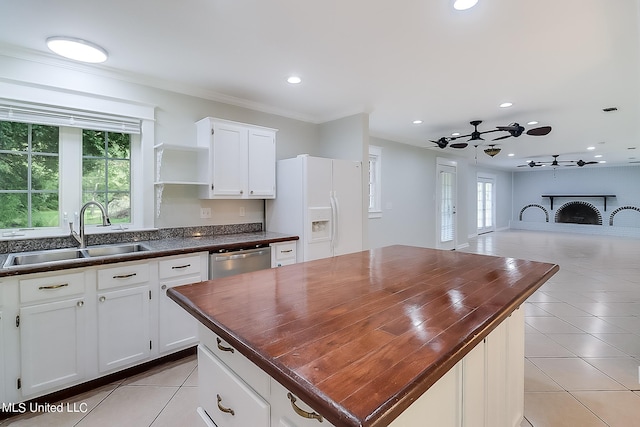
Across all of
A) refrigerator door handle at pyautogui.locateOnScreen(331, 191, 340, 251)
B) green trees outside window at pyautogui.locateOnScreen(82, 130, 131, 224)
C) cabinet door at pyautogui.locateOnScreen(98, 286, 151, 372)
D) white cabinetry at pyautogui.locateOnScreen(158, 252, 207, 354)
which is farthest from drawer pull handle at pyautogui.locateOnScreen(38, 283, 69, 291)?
refrigerator door handle at pyautogui.locateOnScreen(331, 191, 340, 251)

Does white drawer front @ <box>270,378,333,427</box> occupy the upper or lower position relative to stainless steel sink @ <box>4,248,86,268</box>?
lower

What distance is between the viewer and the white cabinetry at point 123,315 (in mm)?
2150

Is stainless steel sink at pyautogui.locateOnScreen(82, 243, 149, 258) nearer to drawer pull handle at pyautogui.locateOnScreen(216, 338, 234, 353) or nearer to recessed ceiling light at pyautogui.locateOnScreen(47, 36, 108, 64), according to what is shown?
recessed ceiling light at pyautogui.locateOnScreen(47, 36, 108, 64)

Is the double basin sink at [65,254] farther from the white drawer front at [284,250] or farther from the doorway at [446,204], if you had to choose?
the doorway at [446,204]

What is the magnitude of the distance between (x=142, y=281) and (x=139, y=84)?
1810 millimetres

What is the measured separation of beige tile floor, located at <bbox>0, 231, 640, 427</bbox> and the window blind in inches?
81.7

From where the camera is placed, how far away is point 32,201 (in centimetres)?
246

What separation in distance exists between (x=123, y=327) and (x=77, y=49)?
2065 mm

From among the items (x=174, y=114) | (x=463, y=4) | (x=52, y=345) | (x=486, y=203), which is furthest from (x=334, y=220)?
(x=486, y=203)

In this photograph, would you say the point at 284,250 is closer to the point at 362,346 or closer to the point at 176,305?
the point at 176,305

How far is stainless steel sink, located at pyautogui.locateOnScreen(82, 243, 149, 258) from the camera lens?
2.42 m

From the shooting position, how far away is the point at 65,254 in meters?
2.37

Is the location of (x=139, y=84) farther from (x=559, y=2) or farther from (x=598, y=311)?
(x=598, y=311)

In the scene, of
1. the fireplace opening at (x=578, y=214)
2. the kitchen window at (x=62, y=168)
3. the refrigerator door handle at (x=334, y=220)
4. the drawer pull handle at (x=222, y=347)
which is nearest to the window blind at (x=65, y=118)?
the kitchen window at (x=62, y=168)
